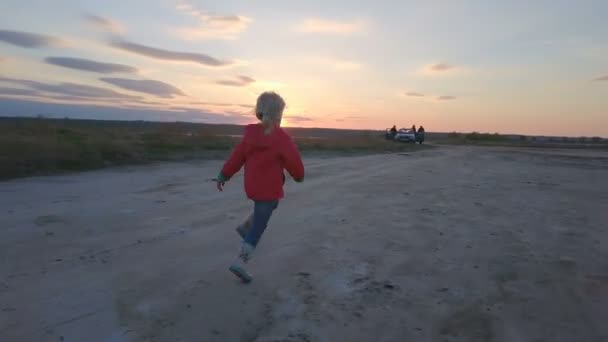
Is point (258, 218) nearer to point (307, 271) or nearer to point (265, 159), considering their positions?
point (265, 159)

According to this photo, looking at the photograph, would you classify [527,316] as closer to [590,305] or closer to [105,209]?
[590,305]

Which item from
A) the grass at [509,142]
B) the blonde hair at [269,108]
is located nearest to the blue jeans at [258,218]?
the blonde hair at [269,108]

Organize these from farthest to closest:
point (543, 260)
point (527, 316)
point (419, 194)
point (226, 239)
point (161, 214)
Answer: point (419, 194), point (161, 214), point (226, 239), point (543, 260), point (527, 316)

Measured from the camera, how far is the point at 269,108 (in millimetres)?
4035

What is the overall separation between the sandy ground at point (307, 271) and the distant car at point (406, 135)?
41275 mm

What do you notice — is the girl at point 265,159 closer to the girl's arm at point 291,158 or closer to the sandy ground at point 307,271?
the girl's arm at point 291,158

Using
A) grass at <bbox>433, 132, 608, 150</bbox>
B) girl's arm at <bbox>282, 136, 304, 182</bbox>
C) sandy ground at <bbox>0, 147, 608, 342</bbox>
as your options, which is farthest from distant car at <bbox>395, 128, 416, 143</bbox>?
girl's arm at <bbox>282, 136, 304, 182</bbox>

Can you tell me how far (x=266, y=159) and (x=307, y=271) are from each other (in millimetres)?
1200

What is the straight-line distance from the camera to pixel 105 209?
24.4 ft

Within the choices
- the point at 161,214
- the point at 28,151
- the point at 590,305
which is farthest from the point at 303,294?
the point at 28,151

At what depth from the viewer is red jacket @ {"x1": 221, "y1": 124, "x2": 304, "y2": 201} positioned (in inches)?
160

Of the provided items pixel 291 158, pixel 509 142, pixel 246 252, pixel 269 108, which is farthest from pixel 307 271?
pixel 509 142

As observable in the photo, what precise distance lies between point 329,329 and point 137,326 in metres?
1.36

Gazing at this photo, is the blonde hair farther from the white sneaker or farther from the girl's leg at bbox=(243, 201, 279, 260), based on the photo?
the white sneaker
